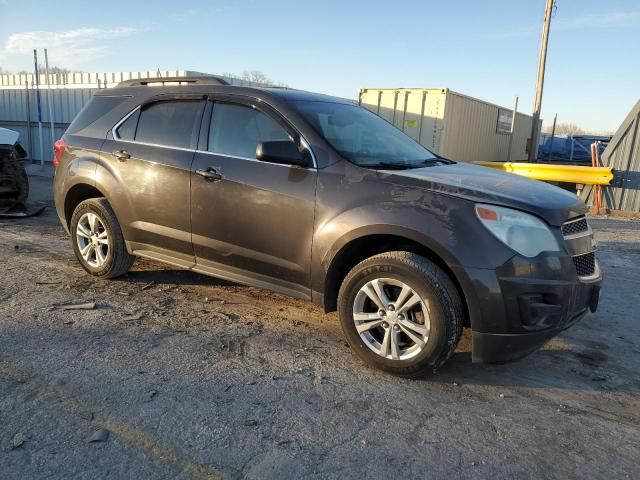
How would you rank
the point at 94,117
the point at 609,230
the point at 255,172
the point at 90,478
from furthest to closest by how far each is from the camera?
1. the point at 609,230
2. the point at 94,117
3. the point at 255,172
4. the point at 90,478

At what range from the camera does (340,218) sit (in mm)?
A: 3314

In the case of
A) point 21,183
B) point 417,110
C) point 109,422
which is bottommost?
point 109,422

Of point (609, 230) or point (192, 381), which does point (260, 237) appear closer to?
point (192, 381)

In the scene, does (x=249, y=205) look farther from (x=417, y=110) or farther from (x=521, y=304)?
Answer: (x=417, y=110)

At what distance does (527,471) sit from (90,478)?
202 centimetres

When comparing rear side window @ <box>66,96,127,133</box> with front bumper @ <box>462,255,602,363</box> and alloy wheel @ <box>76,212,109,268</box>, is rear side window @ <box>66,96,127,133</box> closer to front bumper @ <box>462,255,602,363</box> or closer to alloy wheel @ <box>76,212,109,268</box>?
alloy wheel @ <box>76,212,109,268</box>

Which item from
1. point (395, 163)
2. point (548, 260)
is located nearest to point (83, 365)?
point (395, 163)

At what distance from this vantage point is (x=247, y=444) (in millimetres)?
2467

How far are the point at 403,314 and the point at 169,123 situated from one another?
265 centimetres

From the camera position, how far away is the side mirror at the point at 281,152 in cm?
344

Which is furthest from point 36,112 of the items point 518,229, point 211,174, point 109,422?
point 518,229

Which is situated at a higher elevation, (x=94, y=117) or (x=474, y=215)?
(x=94, y=117)

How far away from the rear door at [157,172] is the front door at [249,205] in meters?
0.14

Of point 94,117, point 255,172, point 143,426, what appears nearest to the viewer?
point 143,426
